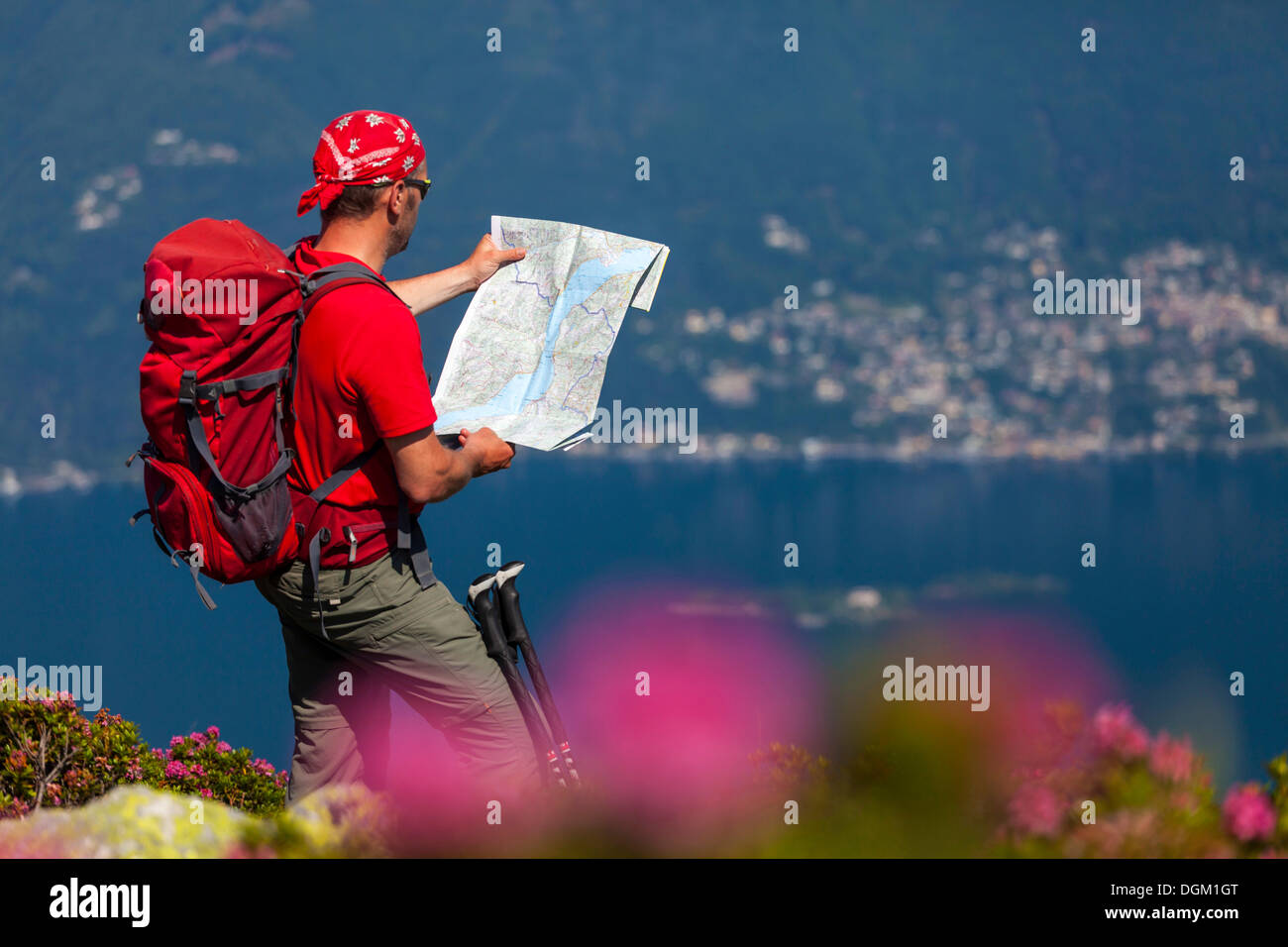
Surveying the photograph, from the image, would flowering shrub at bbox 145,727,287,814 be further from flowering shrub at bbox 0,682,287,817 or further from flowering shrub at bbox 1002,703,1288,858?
flowering shrub at bbox 1002,703,1288,858

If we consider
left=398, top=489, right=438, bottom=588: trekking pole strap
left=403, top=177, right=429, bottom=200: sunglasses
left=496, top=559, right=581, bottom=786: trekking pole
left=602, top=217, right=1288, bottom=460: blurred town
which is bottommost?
left=496, top=559, right=581, bottom=786: trekking pole

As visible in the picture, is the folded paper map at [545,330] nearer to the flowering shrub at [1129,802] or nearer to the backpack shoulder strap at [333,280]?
the backpack shoulder strap at [333,280]

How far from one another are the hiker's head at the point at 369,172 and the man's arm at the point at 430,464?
0.50m

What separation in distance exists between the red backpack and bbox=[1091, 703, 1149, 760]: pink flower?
159 cm

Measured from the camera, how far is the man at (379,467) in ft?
8.67

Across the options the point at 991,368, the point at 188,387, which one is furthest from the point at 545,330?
the point at 991,368

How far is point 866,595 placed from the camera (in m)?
30.4

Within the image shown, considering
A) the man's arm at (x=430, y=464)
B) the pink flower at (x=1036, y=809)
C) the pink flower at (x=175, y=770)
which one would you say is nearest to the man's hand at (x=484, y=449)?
the man's arm at (x=430, y=464)

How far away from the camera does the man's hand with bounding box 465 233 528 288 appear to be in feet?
10.7

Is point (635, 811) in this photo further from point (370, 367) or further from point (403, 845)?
point (370, 367)

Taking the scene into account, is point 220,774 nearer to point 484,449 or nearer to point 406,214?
point 484,449

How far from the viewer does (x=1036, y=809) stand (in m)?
2.30

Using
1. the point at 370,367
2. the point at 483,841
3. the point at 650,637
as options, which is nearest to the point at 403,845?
the point at 483,841

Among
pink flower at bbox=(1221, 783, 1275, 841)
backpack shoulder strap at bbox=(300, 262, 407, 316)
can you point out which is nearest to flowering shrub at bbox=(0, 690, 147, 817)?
backpack shoulder strap at bbox=(300, 262, 407, 316)
